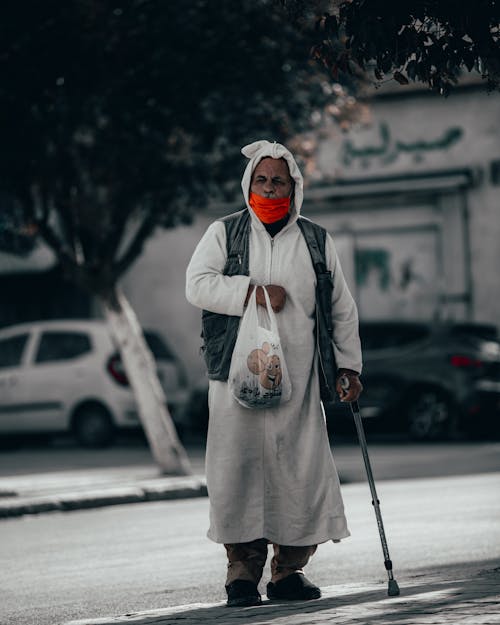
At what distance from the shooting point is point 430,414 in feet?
66.2

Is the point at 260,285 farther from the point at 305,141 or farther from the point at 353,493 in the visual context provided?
the point at 305,141

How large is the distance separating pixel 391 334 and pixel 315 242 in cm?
1403

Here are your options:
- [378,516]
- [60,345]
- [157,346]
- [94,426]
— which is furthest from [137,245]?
[378,516]

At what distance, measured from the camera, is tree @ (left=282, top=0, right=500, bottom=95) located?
6.76 metres

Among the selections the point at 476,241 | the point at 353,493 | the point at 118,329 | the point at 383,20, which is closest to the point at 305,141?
the point at 118,329

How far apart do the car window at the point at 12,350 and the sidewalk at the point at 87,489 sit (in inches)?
201

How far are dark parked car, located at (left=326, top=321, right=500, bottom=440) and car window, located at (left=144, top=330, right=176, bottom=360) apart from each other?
101 inches

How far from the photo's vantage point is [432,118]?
2612cm

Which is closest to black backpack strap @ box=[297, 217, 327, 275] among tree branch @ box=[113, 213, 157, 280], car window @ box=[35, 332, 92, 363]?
tree branch @ box=[113, 213, 157, 280]

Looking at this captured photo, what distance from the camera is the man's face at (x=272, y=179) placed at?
6.92 m

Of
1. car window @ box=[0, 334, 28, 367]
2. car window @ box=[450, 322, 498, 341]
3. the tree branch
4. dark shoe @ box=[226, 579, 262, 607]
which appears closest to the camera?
dark shoe @ box=[226, 579, 262, 607]

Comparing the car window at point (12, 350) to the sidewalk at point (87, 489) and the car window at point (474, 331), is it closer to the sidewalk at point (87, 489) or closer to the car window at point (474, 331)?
the sidewalk at point (87, 489)

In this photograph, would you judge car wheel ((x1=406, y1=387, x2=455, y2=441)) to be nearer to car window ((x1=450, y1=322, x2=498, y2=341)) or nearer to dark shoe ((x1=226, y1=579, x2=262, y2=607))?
car window ((x1=450, y1=322, x2=498, y2=341))

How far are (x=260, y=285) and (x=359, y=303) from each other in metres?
20.0
